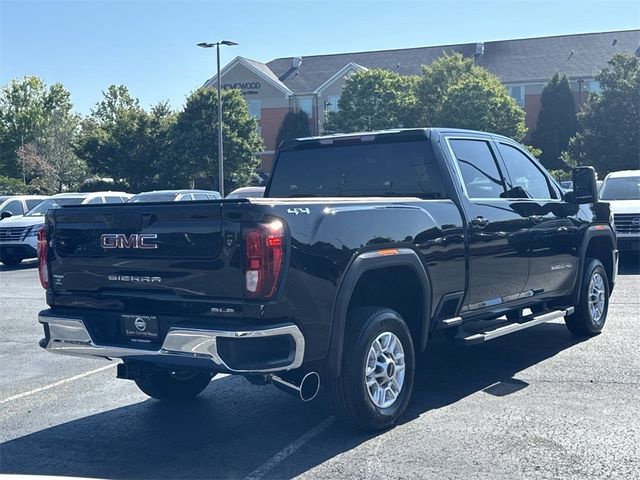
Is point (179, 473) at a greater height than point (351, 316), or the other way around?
point (351, 316)

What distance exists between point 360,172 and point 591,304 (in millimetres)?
3292

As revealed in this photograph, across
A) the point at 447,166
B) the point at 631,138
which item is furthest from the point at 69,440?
the point at 631,138

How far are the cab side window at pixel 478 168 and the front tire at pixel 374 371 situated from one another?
156cm

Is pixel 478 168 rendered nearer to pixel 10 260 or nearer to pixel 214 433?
pixel 214 433

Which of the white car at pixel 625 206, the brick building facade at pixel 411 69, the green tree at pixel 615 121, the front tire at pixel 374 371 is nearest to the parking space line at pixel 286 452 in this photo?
the front tire at pixel 374 371

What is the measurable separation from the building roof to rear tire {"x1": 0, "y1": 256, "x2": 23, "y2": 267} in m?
42.1

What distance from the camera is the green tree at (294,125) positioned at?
183ft

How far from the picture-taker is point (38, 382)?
23.5 feet

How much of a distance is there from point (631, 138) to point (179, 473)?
37.6 metres

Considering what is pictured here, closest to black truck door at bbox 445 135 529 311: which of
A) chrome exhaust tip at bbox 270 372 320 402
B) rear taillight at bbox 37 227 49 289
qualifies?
chrome exhaust tip at bbox 270 372 320 402

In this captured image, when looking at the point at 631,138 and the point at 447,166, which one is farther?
the point at 631,138

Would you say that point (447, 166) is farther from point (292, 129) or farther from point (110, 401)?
point (292, 129)

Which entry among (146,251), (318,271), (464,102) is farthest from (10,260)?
(464,102)

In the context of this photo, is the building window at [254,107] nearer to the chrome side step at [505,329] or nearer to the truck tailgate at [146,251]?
the chrome side step at [505,329]
